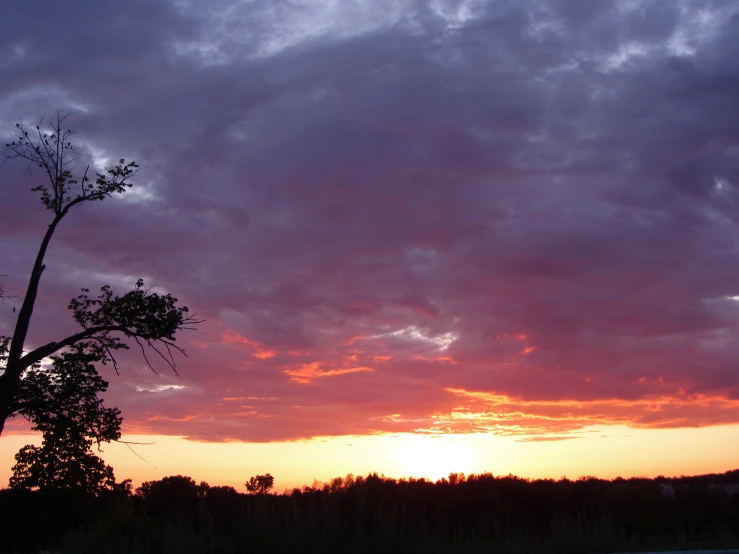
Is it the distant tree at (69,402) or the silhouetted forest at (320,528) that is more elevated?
the distant tree at (69,402)

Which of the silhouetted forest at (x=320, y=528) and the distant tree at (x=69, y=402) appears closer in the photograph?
the silhouetted forest at (x=320, y=528)

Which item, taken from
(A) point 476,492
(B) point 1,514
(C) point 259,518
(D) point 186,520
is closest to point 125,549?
(D) point 186,520

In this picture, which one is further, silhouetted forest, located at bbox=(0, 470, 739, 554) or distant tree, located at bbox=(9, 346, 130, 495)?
distant tree, located at bbox=(9, 346, 130, 495)

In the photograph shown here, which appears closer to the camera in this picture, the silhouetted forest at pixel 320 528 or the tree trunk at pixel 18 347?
the silhouetted forest at pixel 320 528

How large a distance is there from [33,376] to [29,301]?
2.58m

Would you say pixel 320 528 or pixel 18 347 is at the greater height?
pixel 18 347

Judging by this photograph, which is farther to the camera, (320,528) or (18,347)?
(18,347)

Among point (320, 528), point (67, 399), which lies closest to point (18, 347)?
point (67, 399)

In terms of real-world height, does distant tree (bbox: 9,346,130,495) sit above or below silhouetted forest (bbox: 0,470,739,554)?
above

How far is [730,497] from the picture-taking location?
34.8 m

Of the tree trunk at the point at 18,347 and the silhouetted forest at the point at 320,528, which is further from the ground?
the tree trunk at the point at 18,347

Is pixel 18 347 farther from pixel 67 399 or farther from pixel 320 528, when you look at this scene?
pixel 320 528

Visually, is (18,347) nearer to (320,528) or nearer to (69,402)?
(69,402)

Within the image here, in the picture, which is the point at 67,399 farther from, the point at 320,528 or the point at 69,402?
the point at 320,528
